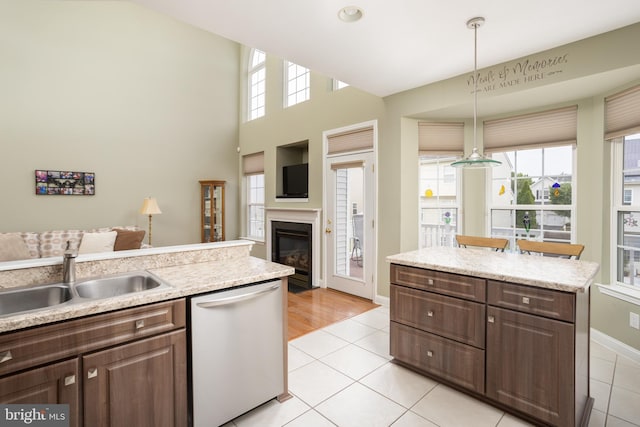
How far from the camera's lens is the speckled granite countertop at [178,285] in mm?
1199

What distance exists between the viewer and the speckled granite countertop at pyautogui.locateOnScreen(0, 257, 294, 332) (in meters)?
1.20

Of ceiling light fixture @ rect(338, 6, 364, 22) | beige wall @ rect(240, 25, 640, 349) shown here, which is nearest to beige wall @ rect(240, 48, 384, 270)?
beige wall @ rect(240, 25, 640, 349)

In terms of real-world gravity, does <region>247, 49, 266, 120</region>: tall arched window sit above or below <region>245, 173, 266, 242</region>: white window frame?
above

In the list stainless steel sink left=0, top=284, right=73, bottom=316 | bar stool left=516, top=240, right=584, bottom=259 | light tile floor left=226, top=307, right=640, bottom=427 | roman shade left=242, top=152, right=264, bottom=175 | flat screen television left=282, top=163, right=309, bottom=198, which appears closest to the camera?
stainless steel sink left=0, top=284, right=73, bottom=316

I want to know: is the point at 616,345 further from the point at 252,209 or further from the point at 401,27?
the point at 252,209

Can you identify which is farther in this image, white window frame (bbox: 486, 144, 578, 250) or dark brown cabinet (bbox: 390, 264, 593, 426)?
white window frame (bbox: 486, 144, 578, 250)

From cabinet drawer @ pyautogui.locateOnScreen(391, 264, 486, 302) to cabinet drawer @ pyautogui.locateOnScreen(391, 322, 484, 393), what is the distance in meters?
0.34

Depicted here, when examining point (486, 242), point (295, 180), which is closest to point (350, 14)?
point (486, 242)

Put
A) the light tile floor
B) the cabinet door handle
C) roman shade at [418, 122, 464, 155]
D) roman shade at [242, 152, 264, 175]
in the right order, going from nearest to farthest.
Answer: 1. the cabinet door handle
2. the light tile floor
3. roman shade at [418, 122, 464, 155]
4. roman shade at [242, 152, 264, 175]

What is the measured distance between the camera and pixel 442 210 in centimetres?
390

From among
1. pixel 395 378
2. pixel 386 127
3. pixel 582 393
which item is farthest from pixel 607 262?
pixel 386 127

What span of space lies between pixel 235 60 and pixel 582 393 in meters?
7.11

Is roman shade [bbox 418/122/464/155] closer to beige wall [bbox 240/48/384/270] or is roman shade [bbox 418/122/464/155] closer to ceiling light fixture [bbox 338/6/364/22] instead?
beige wall [bbox 240/48/384/270]

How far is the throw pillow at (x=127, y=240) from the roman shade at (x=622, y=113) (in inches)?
220
